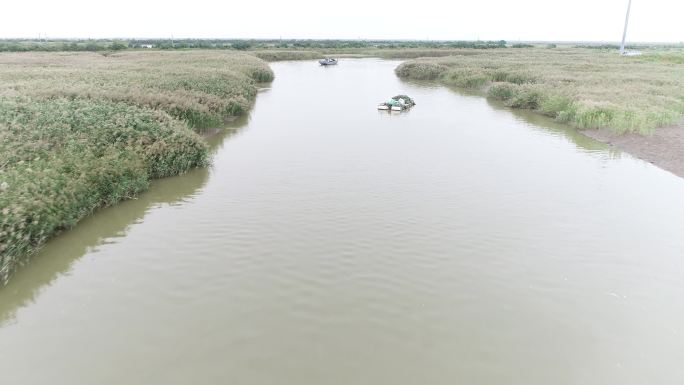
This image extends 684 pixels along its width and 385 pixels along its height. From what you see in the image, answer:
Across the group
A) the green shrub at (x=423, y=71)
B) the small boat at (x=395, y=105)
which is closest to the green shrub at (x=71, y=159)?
the small boat at (x=395, y=105)

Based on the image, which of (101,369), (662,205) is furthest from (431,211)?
(101,369)

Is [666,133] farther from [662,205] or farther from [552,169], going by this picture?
[662,205]

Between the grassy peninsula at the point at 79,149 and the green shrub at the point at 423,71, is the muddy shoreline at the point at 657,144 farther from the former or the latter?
the green shrub at the point at 423,71

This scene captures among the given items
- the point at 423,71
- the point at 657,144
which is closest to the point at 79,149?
the point at 657,144

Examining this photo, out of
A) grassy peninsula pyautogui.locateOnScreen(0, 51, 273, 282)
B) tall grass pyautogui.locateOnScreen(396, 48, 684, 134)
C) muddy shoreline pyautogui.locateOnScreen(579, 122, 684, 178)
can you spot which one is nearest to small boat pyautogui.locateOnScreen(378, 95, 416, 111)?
tall grass pyautogui.locateOnScreen(396, 48, 684, 134)

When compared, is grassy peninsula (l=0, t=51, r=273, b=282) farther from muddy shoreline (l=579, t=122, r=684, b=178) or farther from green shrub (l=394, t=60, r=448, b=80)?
green shrub (l=394, t=60, r=448, b=80)

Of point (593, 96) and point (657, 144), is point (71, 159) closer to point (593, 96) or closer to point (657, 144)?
point (657, 144)
